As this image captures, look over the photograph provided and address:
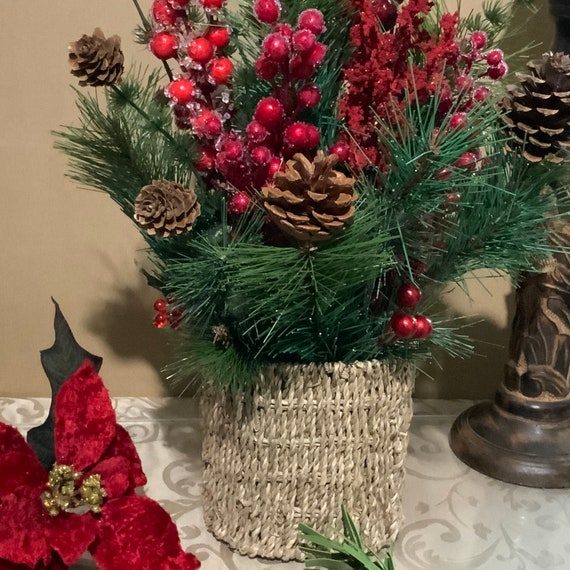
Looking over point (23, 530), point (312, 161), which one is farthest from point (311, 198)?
point (23, 530)

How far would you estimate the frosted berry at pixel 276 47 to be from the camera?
44cm

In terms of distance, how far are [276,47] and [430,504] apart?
0.41 m

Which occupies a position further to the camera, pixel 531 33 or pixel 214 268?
pixel 531 33

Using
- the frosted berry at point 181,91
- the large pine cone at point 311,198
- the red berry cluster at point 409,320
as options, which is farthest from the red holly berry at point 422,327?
the frosted berry at point 181,91

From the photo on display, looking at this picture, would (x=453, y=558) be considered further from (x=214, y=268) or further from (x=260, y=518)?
(x=214, y=268)

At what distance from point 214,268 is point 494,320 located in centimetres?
43

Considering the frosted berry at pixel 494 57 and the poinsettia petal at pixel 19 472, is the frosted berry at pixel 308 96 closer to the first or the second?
the frosted berry at pixel 494 57

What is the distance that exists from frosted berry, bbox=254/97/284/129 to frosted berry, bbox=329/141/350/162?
4 centimetres

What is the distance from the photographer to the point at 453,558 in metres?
0.57

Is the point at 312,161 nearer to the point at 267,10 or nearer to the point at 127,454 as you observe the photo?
the point at 267,10

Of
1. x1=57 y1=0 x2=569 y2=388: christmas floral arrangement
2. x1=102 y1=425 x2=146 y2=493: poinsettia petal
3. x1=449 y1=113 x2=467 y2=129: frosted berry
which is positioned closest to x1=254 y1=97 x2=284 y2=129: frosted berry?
x1=57 y1=0 x2=569 y2=388: christmas floral arrangement

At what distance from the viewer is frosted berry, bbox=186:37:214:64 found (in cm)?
47

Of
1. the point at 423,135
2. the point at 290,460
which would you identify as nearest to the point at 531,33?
the point at 423,135

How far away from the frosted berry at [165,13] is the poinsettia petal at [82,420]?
0.24 metres
